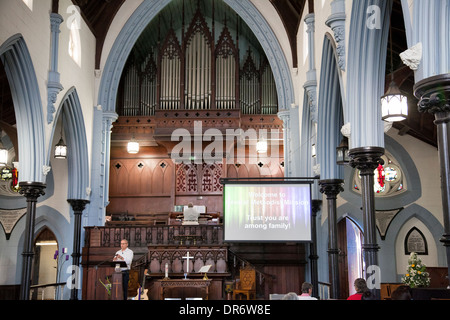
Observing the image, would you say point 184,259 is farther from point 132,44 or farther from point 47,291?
point 132,44

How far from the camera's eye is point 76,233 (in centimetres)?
1591

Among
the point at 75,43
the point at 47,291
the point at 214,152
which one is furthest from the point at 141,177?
the point at 47,291

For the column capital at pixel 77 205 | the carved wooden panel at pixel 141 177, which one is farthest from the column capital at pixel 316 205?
the column capital at pixel 77 205

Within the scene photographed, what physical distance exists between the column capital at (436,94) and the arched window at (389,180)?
39.0 ft

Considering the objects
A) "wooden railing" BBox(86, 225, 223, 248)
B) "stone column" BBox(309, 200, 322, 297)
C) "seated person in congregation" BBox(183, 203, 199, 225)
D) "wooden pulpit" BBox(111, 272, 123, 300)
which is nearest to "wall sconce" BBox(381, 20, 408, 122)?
"wooden pulpit" BBox(111, 272, 123, 300)

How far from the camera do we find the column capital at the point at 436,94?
19.2ft

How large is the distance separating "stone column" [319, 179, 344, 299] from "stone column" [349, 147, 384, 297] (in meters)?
3.07

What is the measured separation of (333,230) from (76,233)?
7891 millimetres

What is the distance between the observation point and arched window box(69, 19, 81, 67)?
606 inches

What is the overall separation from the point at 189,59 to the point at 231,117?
9.28 ft

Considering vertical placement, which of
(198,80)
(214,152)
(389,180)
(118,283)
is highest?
(198,80)

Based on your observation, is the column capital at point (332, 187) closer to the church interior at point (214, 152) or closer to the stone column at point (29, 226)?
the church interior at point (214, 152)

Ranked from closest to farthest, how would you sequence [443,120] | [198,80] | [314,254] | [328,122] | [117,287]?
[443,120] → [117,287] → [328,122] → [314,254] → [198,80]

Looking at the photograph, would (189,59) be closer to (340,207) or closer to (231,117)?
(231,117)
